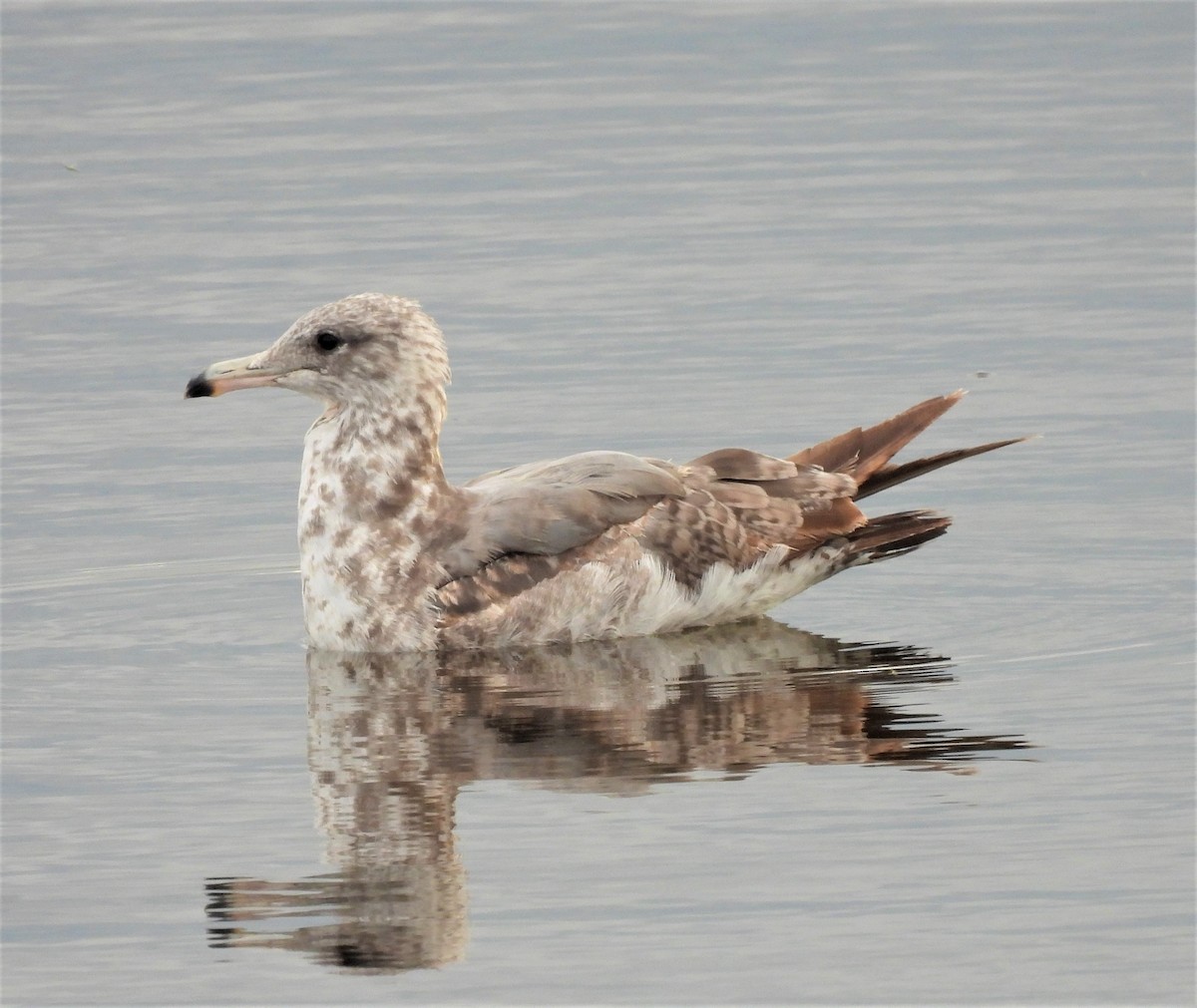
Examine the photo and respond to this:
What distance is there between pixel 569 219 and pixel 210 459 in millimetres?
5824

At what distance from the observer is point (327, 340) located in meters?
11.2

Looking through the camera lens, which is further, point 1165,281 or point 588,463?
point 1165,281

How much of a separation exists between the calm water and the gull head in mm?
1068

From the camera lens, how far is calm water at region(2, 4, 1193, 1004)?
25.7 feet

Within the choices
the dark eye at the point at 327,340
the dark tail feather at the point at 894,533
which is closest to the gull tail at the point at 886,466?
the dark tail feather at the point at 894,533

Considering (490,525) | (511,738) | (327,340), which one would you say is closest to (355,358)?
(327,340)

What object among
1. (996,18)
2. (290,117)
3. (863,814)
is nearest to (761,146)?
(290,117)

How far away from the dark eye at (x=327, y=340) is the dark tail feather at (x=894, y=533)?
2.35 metres

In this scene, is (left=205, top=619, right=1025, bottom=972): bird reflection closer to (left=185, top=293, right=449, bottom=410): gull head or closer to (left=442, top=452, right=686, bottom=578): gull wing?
(left=442, top=452, right=686, bottom=578): gull wing

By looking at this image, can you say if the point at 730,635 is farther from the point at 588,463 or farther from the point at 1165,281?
the point at 1165,281

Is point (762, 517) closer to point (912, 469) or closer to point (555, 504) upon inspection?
point (912, 469)

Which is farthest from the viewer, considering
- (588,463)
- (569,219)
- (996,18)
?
(996,18)

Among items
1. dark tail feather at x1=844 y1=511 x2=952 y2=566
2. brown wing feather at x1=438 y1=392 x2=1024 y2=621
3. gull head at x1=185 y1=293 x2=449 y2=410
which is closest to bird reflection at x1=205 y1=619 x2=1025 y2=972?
brown wing feather at x1=438 y1=392 x2=1024 y2=621

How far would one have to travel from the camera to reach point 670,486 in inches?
442
